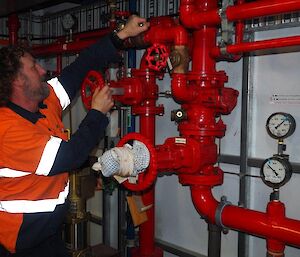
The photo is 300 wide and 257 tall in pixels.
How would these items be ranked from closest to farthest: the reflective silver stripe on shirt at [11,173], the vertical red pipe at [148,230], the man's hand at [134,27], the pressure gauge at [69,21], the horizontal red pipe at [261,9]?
the horizontal red pipe at [261,9], the reflective silver stripe on shirt at [11,173], the man's hand at [134,27], the vertical red pipe at [148,230], the pressure gauge at [69,21]

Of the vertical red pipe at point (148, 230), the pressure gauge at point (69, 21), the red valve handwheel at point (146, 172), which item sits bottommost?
the vertical red pipe at point (148, 230)

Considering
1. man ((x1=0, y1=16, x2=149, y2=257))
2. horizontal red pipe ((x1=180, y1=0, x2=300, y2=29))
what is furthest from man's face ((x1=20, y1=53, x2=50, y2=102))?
horizontal red pipe ((x1=180, y1=0, x2=300, y2=29))

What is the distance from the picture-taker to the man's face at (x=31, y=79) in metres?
1.67

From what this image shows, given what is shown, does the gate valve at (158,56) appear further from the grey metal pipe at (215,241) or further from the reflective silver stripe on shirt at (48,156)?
the grey metal pipe at (215,241)

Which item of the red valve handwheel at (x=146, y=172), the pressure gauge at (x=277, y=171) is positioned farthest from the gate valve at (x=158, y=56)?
the pressure gauge at (x=277, y=171)

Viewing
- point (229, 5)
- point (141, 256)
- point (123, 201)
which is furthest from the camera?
point (123, 201)

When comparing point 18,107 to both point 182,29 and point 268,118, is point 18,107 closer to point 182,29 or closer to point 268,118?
point 182,29

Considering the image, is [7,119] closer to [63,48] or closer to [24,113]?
[24,113]

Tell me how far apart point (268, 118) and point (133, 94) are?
78 cm

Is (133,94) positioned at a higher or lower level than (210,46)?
lower

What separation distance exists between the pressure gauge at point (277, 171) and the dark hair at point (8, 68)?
1267mm

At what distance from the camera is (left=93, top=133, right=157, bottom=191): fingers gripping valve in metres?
1.64

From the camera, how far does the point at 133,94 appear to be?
2.16m

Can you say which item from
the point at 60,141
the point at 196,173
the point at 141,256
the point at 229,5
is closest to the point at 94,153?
the point at 141,256
